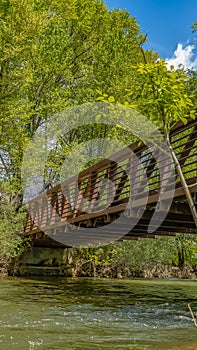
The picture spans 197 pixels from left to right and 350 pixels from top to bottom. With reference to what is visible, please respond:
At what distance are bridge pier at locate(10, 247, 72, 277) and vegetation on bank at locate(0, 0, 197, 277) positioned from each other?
1.88ft

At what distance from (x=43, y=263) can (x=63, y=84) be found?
968 centimetres

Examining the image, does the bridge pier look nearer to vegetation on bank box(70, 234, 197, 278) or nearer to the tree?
vegetation on bank box(70, 234, 197, 278)

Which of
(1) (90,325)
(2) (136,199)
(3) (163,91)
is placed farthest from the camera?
(2) (136,199)

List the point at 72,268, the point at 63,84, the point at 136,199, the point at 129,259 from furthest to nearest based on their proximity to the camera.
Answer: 1. the point at 63,84
2. the point at 129,259
3. the point at 72,268
4. the point at 136,199

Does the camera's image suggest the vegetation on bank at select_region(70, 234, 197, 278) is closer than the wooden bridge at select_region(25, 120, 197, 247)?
No

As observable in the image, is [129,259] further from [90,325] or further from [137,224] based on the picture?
[90,325]

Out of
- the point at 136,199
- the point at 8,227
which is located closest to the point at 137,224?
the point at 136,199

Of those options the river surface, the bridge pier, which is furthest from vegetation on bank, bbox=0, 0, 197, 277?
the river surface

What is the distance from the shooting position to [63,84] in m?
22.8

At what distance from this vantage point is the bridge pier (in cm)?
2005

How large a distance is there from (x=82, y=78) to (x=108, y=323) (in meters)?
18.2

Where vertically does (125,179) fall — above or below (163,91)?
above

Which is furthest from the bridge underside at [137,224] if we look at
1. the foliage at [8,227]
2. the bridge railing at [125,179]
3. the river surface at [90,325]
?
the river surface at [90,325]

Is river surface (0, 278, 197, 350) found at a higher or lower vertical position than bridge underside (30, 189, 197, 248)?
lower
